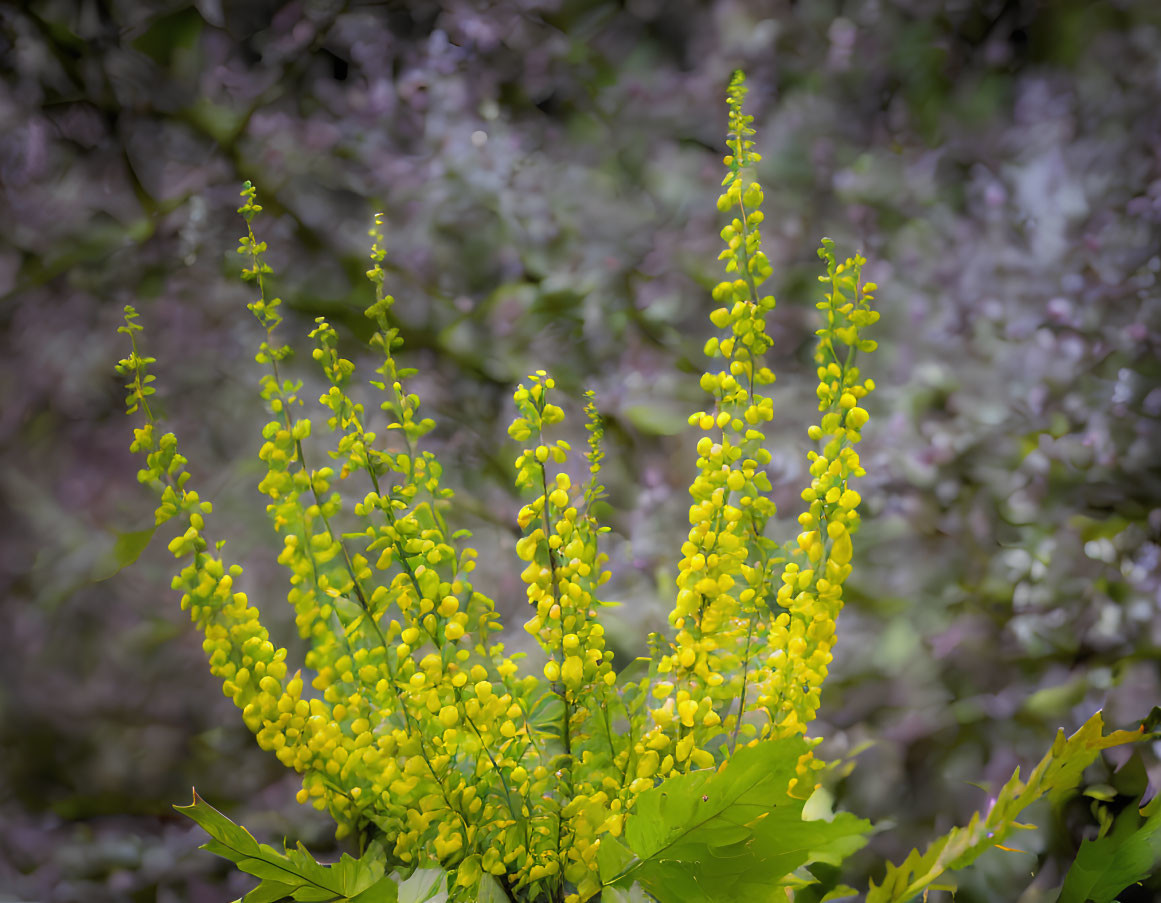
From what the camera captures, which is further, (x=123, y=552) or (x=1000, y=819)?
(x=123, y=552)

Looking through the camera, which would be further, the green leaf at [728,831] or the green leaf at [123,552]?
the green leaf at [123,552]

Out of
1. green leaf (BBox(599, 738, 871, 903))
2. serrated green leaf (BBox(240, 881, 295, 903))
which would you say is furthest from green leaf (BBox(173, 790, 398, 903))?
green leaf (BBox(599, 738, 871, 903))

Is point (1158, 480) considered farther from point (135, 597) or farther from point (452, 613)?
point (135, 597)

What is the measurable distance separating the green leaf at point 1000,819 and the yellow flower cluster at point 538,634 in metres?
0.08

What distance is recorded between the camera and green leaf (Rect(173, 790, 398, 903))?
1.04ft

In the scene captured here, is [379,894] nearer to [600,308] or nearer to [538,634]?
[538,634]

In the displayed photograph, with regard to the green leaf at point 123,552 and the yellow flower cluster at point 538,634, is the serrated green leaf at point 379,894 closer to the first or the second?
the yellow flower cluster at point 538,634

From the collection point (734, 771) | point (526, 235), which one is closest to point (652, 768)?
point (734, 771)

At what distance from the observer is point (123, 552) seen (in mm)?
623

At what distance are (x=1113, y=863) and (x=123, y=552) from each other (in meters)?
0.67

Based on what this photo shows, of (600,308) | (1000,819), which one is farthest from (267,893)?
(600,308)

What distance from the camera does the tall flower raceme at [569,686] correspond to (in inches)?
12.9

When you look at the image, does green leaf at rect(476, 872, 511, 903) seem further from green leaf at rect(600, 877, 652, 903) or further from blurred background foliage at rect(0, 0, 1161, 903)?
blurred background foliage at rect(0, 0, 1161, 903)

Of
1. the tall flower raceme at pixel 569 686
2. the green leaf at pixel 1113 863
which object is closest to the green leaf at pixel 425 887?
the tall flower raceme at pixel 569 686
